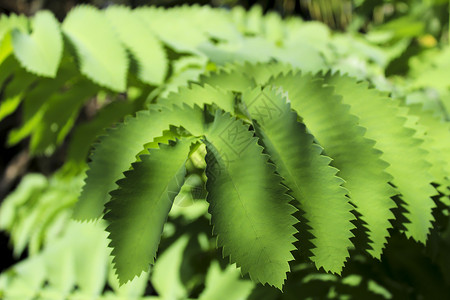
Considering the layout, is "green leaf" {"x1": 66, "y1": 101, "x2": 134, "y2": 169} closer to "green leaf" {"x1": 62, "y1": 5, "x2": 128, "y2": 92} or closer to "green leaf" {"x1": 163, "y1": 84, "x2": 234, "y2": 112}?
"green leaf" {"x1": 62, "y1": 5, "x2": 128, "y2": 92}

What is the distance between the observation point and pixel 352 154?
0.38 metres

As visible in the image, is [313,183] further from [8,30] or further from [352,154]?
[8,30]

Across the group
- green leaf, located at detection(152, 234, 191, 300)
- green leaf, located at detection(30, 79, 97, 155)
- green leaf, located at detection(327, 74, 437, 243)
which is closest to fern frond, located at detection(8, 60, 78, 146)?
green leaf, located at detection(30, 79, 97, 155)

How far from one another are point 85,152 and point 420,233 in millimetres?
568

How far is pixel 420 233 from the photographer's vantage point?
15.3 inches

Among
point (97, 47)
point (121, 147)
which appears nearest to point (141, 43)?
point (97, 47)

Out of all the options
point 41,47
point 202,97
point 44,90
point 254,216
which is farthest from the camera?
point 44,90

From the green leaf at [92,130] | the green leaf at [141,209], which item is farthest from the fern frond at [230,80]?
the green leaf at [92,130]

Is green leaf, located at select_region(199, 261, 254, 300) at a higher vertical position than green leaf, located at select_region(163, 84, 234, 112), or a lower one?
lower

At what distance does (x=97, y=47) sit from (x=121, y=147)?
27 centimetres

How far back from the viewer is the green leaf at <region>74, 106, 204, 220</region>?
380 mm

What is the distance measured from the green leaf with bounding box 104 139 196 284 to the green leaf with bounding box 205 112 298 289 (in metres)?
0.04

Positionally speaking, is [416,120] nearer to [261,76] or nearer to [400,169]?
[400,169]

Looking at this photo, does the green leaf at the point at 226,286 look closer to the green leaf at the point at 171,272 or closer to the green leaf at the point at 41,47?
the green leaf at the point at 171,272
